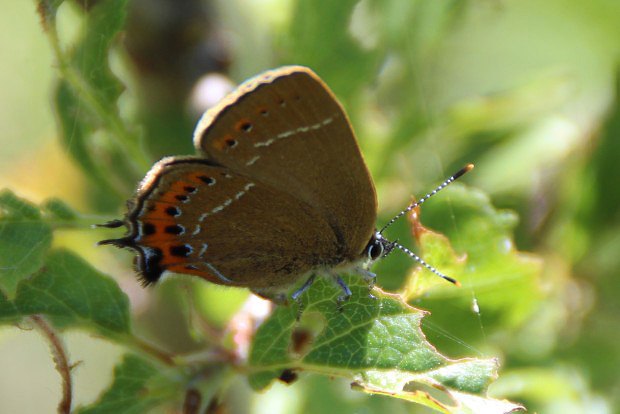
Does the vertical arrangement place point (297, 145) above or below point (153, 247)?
above

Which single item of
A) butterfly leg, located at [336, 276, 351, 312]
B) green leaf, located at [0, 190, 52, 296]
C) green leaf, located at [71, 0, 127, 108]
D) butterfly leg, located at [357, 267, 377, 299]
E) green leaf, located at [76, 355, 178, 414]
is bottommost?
green leaf, located at [76, 355, 178, 414]

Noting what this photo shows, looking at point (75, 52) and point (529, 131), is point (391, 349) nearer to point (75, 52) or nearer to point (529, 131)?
point (75, 52)

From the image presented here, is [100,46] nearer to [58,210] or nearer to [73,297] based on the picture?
[58,210]

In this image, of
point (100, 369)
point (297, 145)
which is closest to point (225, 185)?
point (297, 145)

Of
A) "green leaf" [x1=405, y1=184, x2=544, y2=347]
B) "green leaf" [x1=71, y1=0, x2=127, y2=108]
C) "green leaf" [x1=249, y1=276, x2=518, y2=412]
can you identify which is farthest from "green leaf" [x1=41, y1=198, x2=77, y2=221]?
"green leaf" [x1=405, y1=184, x2=544, y2=347]

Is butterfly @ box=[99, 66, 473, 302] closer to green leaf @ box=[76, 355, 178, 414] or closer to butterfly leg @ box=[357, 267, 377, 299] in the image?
butterfly leg @ box=[357, 267, 377, 299]
